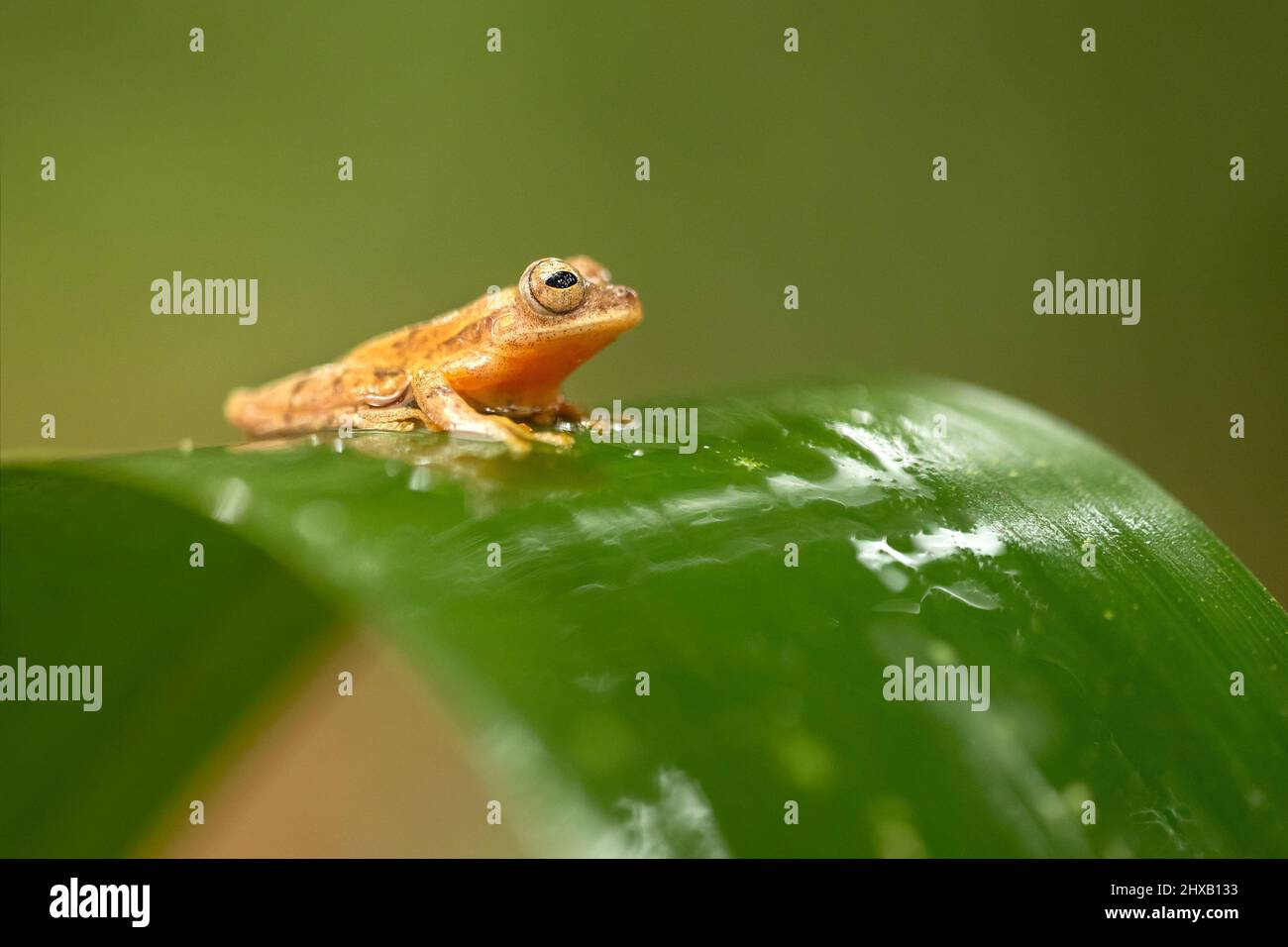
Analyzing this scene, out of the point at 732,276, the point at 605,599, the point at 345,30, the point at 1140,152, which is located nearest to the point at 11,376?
the point at 345,30

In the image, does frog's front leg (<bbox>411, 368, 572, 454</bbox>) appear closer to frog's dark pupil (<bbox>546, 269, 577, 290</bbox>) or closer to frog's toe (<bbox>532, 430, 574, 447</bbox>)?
frog's toe (<bbox>532, 430, 574, 447</bbox>)

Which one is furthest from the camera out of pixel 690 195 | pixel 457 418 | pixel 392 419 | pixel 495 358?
pixel 690 195

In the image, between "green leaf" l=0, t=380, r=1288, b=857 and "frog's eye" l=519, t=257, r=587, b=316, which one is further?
"frog's eye" l=519, t=257, r=587, b=316

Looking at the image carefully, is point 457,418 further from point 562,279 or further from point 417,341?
point 417,341

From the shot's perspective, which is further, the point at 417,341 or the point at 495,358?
the point at 417,341

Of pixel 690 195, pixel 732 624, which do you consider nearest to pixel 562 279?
pixel 732 624

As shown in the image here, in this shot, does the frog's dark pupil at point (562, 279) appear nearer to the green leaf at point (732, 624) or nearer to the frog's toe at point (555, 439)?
the frog's toe at point (555, 439)

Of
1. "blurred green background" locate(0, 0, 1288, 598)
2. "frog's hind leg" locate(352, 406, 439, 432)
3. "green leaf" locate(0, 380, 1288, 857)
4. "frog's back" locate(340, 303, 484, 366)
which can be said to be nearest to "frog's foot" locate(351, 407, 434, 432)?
"frog's hind leg" locate(352, 406, 439, 432)
